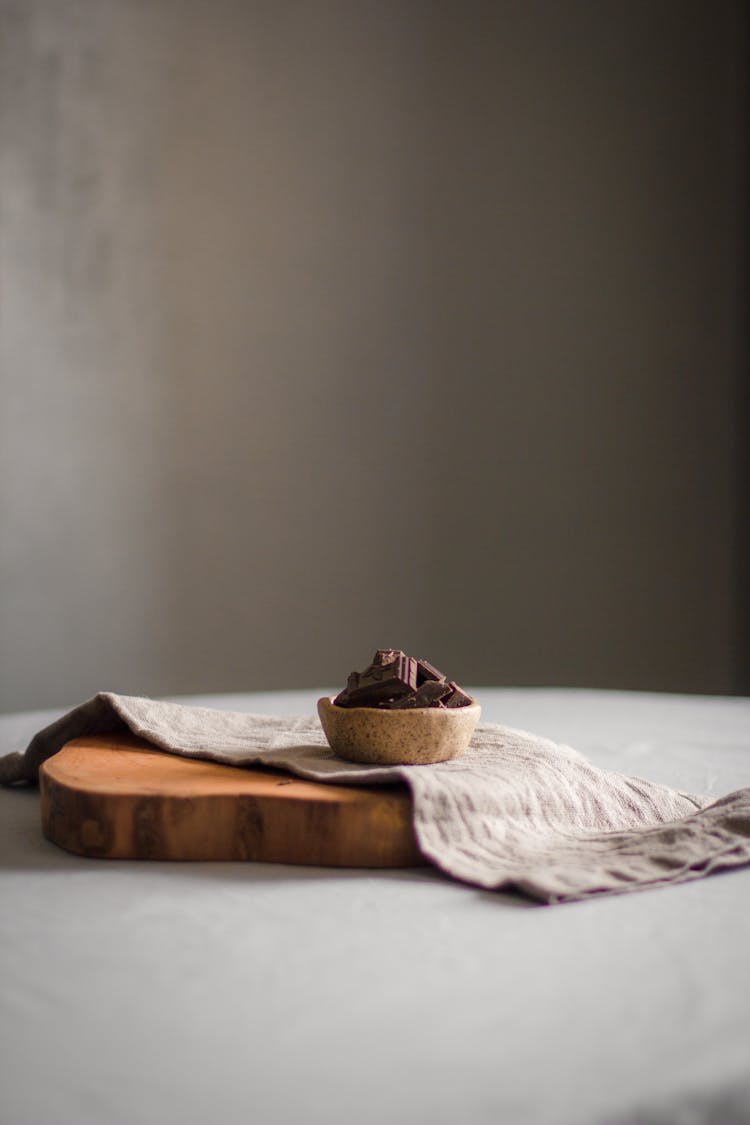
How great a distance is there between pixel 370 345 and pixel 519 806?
2.68m

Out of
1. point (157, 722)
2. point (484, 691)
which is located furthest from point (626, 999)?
point (484, 691)

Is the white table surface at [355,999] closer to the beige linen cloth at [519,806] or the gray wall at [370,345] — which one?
the beige linen cloth at [519,806]

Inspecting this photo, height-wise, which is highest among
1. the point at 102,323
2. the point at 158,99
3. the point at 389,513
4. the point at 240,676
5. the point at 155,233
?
the point at 158,99

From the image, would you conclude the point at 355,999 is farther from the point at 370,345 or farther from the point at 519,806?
the point at 370,345

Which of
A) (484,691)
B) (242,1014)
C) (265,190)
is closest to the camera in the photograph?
(242,1014)

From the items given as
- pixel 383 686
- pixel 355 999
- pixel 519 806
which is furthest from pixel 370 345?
pixel 355 999

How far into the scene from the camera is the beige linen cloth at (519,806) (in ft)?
3.36

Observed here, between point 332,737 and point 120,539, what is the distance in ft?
7.27

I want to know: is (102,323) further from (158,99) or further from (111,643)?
(111,643)

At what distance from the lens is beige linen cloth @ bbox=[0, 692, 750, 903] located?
102cm

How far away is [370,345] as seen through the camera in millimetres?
3684

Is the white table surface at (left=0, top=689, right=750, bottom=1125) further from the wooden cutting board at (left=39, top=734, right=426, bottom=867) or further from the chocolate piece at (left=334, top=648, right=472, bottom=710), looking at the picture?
the chocolate piece at (left=334, top=648, right=472, bottom=710)

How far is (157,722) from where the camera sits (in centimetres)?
140

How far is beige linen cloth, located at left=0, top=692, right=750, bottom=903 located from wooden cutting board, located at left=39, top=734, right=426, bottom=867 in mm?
36
